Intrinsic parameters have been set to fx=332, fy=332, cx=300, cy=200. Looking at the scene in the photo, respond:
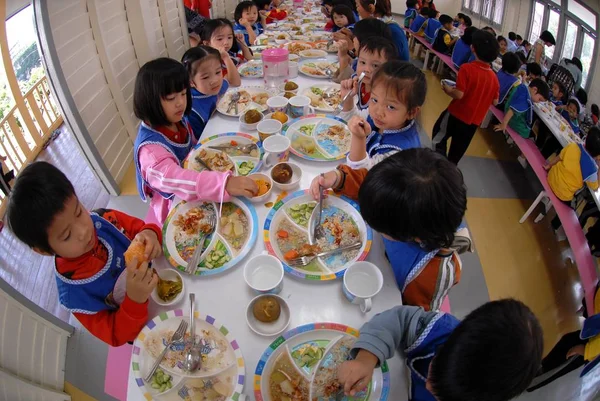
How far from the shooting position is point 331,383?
1.00m

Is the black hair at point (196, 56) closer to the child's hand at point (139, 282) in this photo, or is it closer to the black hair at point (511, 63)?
the child's hand at point (139, 282)

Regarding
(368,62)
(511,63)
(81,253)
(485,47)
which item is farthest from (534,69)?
(81,253)

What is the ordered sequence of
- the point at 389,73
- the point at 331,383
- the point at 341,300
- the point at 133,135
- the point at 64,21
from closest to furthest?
the point at 331,383, the point at 341,300, the point at 389,73, the point at 64,21, the point at 133,135

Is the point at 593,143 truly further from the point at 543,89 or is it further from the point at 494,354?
the point at 494,354

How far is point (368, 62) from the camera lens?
2.23 meters

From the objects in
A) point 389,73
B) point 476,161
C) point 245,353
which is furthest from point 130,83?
point 476,161

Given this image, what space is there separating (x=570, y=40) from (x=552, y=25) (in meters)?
0.55

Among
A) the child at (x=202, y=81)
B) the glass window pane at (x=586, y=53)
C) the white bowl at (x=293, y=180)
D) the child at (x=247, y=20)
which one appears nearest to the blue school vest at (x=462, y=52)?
the glass window pane at (x=586, y=53)

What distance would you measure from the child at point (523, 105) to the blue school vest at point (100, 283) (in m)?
3.87

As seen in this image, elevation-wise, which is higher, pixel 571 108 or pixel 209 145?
pixel 209 145

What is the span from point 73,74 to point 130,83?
0.73 meters

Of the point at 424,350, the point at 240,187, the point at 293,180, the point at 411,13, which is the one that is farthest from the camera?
the point at 411,13

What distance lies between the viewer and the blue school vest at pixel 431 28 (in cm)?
Result: 584

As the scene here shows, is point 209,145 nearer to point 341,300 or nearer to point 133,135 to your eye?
point 341,300
